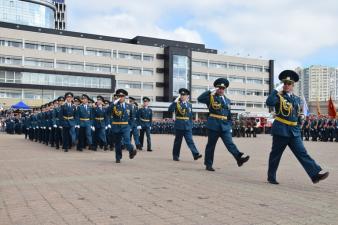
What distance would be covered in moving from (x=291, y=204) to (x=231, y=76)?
88359mm

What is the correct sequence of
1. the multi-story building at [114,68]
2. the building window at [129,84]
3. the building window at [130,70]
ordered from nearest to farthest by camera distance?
1. the multi-story building at [114,68]
2. the building window at [129,84]
3. the building window at [130,70]

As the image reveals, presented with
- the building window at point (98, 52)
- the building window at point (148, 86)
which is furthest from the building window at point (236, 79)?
the building window at point (98, 52)

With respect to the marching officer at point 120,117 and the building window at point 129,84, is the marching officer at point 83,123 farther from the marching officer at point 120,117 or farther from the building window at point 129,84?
the building window at point 129,84

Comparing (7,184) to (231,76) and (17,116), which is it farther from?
(231,76)

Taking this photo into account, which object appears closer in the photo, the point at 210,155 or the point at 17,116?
the point at 210,155

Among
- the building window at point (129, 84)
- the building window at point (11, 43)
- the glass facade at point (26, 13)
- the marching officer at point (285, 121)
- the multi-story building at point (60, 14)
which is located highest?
the multi-story building at point (60, 14)

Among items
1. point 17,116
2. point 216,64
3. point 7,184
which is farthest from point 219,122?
point 216,64

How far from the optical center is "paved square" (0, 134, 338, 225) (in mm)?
5227

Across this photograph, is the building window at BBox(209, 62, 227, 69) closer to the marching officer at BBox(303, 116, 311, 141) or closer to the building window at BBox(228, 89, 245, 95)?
the building window at BBox(228, 89, 245, 95)

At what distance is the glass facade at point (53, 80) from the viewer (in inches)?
2689

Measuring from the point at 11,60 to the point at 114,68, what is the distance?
18.1 meters

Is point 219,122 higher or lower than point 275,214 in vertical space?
higher

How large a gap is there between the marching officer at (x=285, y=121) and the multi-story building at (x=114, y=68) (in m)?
65.1

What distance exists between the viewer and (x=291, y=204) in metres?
6.08
